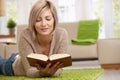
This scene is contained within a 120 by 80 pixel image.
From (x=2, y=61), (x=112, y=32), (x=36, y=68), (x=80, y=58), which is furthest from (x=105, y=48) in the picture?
(x=36, y=68)

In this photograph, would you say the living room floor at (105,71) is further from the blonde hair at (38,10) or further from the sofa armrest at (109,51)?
the blonde hair at (38,10)

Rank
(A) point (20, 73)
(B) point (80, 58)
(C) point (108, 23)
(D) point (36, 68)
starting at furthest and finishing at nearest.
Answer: (C) point (108, 23), (B) point (80, 58), (A) point (20, 73), (D) point (36, 68)

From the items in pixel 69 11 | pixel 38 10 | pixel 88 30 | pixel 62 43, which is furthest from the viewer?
pixel 69 11

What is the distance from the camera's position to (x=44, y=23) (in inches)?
65.9

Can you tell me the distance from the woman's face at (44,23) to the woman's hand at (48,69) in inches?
9.6

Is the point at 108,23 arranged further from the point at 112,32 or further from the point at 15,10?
the point at 15,10

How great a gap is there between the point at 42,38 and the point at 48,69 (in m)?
0.28

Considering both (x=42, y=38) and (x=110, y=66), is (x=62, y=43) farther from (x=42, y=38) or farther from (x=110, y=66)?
(x=110, y=66)

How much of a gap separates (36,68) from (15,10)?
4373 mm

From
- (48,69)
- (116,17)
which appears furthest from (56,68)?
(116,17)

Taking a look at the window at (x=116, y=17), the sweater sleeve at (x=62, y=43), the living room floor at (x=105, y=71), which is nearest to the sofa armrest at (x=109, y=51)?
the living room floor at (x=105, y=71)

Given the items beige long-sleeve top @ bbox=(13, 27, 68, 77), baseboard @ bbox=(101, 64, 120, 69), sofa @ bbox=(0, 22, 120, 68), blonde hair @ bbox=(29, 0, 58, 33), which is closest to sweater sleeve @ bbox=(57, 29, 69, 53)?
beige long-sleeve top @ bbox=(13, 27, 68, 77)

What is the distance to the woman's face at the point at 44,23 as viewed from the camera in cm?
168

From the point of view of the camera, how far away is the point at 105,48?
12.9 ft
